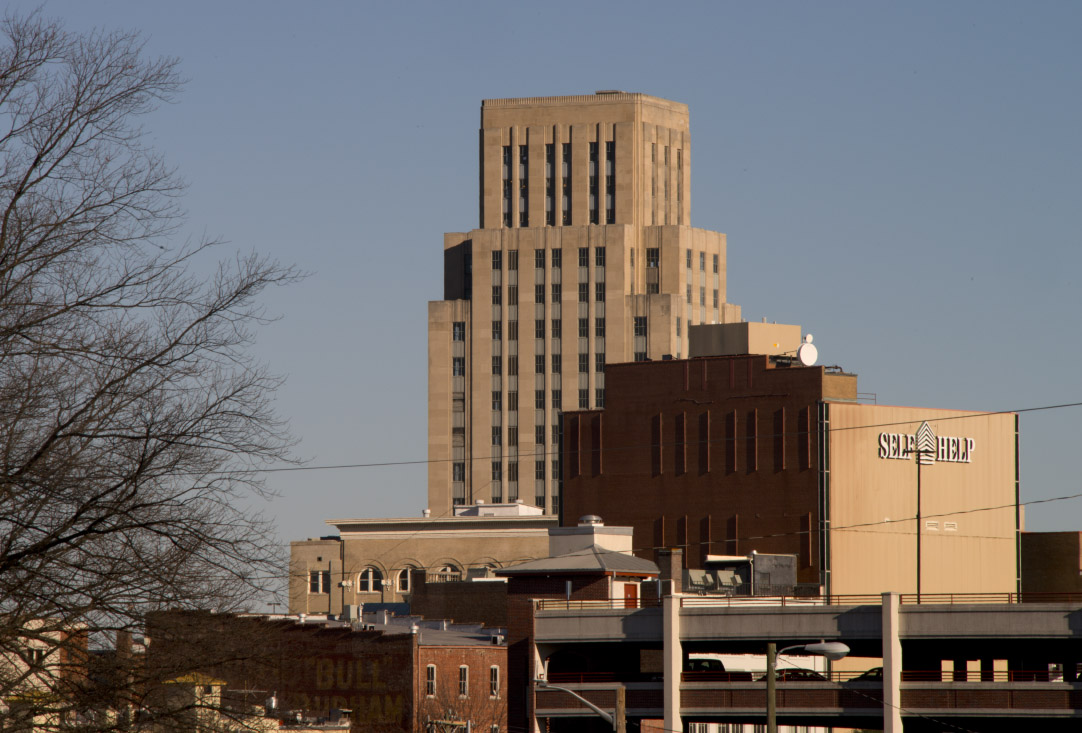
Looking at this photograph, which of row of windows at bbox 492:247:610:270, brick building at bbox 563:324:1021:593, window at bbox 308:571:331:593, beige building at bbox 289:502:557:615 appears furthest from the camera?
row of windows at bbox 492:247:610:270

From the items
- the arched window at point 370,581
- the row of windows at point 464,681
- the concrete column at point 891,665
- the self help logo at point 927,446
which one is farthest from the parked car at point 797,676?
the arched window at point 370,581

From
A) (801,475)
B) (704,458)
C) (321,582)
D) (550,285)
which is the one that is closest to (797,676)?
(801,475)

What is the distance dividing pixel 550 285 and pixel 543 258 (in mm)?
3059

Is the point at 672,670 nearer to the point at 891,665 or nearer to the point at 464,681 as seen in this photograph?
the point at 891,665

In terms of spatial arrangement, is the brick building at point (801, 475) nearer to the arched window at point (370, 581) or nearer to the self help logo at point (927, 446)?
the self help logo at point (927, 446)

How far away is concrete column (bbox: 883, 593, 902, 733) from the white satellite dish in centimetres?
4228

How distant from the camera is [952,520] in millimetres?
102188

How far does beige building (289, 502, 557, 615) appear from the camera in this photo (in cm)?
12644

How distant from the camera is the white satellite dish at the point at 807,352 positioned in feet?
341

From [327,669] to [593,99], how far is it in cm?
11156

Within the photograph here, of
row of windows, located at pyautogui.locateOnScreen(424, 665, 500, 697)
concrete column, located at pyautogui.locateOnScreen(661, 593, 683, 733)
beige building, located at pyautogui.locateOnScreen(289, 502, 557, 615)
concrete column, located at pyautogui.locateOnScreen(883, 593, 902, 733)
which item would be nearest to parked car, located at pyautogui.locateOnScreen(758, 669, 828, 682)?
concrete column, located at pyautogui.locateOnScreen(883, 593, 902, 733)

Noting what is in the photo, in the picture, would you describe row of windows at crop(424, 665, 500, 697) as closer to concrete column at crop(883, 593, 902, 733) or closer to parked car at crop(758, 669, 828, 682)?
parked car at crop(758, 669, 828, 682)

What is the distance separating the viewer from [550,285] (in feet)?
570

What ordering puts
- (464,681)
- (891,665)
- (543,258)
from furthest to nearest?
(543,258), (464,681), (891,665)
